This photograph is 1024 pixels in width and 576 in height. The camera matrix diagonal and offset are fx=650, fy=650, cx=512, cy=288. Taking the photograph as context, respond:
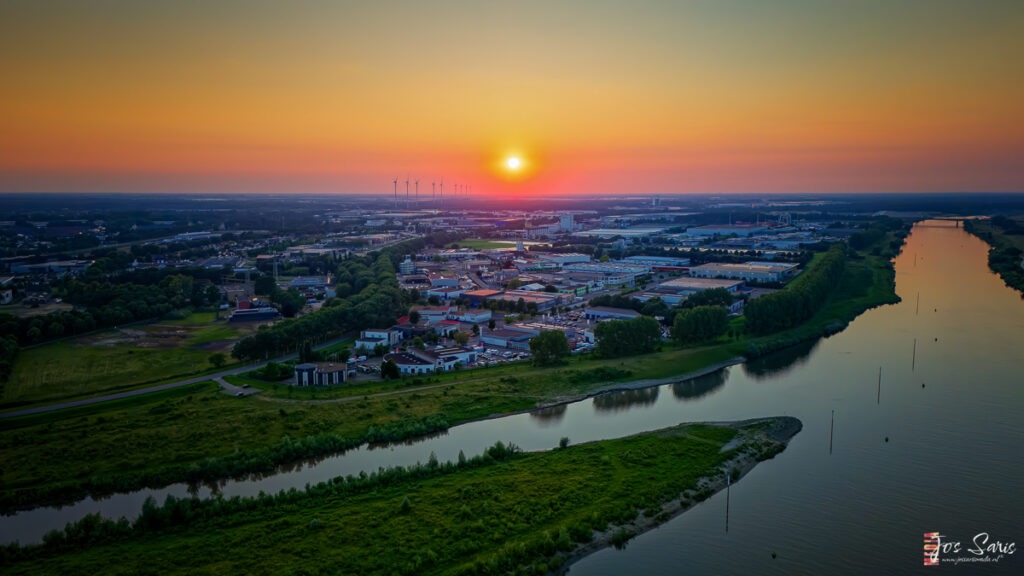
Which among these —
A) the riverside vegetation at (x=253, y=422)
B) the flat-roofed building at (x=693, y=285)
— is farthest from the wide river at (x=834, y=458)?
the flat-roofed building at (x=693, y=285)

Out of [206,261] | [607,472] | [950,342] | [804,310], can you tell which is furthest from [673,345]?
[206,261]

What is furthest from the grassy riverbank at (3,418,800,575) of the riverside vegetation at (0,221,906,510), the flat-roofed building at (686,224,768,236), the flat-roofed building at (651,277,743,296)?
the flat-roofed building at (686,224,768,236)

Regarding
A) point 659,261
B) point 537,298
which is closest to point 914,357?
point 537,298

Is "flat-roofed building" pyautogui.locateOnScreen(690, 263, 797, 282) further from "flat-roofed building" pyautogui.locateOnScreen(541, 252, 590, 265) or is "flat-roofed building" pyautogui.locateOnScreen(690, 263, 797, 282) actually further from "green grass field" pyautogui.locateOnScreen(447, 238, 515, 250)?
"green grass field" pyautogui.locateOnScreen(447, 238, 515, 250)

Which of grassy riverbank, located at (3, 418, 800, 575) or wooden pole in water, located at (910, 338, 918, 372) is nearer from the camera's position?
grassy riverbank, located at (3, 418, 800, 575)

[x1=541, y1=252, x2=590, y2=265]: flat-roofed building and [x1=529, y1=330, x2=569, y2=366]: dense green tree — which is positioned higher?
[x1=541, y1=252, x2=590, y2=265]: flat-roofed building

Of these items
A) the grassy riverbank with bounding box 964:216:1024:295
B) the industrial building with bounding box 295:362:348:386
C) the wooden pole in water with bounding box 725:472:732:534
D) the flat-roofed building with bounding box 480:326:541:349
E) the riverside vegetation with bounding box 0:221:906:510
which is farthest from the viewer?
the grassy riverbank with bounding box 964:216:1024:295

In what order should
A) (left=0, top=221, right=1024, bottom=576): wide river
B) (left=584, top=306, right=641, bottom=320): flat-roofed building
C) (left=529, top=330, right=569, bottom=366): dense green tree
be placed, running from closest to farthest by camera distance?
(left=0, top=221, right=1024, bottom=576): wide river, (left=529, top=330, right=569, bottom=366): dense green tree, (left=584, top=306, right=641, bottom=320): flat-roofed building
